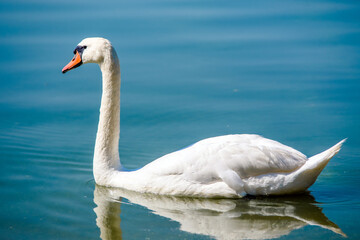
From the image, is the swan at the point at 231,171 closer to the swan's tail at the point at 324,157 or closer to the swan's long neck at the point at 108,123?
the swan's tail at the point at 324,157

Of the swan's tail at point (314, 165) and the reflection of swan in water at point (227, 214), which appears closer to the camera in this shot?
the reflection of swan in water at point (227, 214)

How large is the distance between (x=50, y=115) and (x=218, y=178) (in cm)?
419

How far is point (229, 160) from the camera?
7.15 m

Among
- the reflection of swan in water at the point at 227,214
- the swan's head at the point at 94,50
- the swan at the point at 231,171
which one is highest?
the swan's head at the point at 94,50

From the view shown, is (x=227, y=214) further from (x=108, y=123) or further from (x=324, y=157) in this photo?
(x=108, y=123)

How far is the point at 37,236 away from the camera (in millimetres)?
6484

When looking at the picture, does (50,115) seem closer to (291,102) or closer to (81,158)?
(81,158)

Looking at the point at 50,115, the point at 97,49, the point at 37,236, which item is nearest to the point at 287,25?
the point at 50,115

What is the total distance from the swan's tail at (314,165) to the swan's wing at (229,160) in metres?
0.13

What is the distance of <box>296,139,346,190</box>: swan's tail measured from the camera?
6961mm

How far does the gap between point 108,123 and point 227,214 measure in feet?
6.92

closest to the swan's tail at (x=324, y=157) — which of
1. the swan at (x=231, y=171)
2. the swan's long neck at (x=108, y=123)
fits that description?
the swan at (x=231, y=171)

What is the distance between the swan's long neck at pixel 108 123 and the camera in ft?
25.8

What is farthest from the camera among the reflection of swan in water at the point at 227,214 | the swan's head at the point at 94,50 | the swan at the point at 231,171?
the swan's head at the point at 94,50
